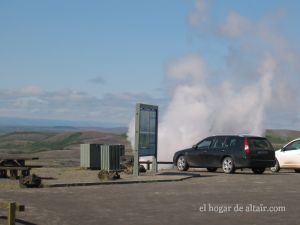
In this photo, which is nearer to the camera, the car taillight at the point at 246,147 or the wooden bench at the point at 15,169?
the wooden bench at the point at 15,169

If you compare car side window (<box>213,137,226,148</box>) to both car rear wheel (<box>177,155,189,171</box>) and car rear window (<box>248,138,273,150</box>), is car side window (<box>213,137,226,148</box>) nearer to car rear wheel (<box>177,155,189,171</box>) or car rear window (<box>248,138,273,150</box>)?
car rear window (<box>248,138,273,150</box>)

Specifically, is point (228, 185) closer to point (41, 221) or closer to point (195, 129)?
point (41, 221)

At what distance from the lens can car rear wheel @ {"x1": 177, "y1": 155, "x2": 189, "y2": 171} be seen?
94.0 ft

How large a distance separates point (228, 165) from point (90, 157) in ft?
19.1

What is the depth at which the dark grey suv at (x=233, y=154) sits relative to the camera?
2654 cm

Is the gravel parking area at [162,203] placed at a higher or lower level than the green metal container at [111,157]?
lower

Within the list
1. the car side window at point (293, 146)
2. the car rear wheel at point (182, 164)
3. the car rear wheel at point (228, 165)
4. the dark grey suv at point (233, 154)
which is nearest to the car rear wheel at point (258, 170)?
the dark grey suv at point (233, 154)

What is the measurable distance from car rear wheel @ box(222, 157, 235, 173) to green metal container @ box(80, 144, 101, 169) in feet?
17.4

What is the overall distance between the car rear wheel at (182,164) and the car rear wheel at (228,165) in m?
2.12

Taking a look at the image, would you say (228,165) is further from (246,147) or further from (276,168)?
(276,168)

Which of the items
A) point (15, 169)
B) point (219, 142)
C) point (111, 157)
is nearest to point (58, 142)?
point (219, 142)

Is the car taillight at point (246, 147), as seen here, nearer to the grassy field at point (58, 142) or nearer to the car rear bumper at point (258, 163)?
the car rear bumper at point (258, 163)

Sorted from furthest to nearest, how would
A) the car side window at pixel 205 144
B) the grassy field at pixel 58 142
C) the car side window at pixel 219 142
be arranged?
the grassy field at pixel 58 142, the car side window at pixel 205 144, the car side window at pixel 219 142

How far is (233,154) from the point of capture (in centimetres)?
2675
